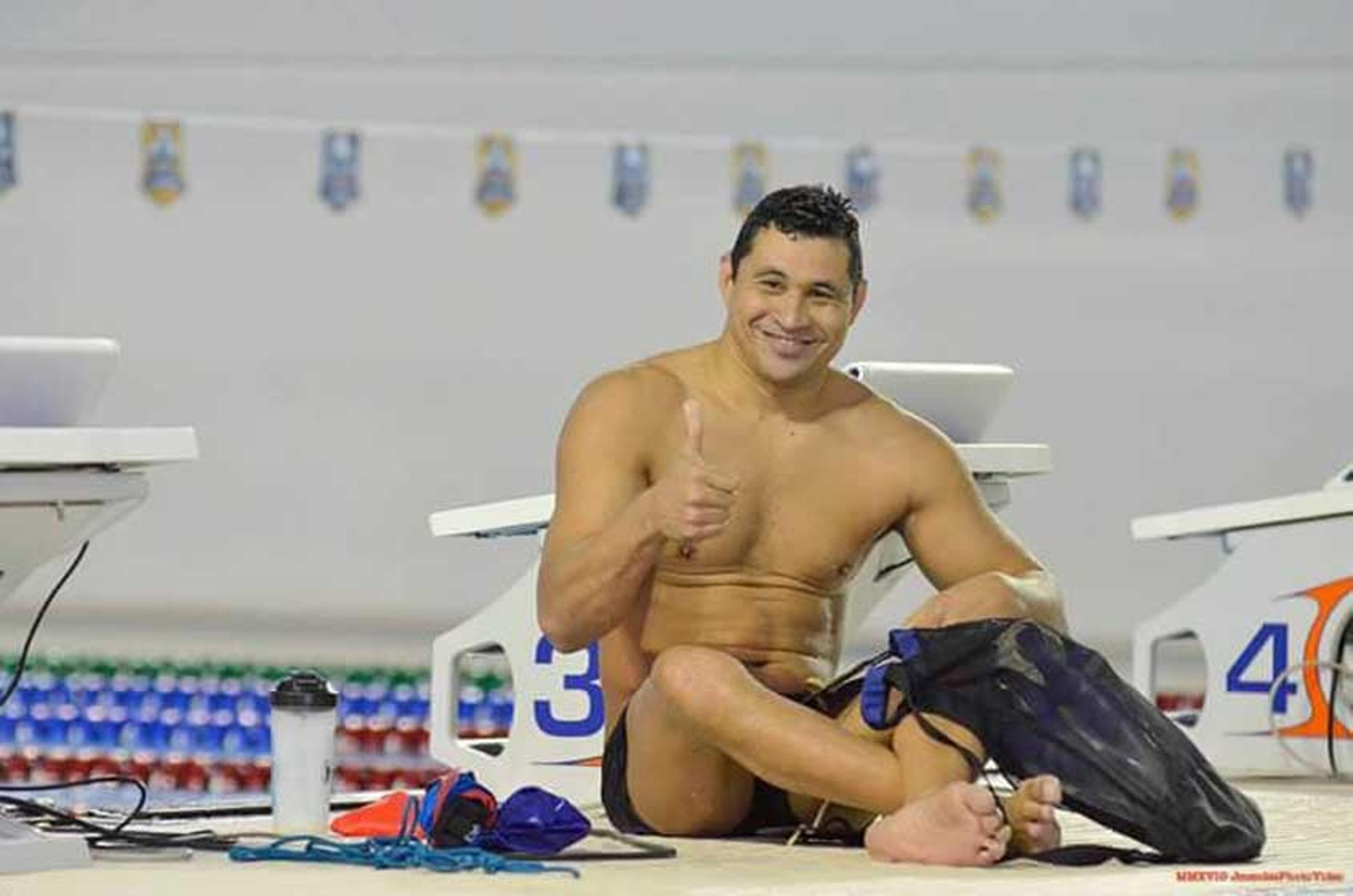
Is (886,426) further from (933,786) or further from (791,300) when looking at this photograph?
(933,786)

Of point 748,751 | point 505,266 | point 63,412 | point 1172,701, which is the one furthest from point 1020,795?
point 505,266

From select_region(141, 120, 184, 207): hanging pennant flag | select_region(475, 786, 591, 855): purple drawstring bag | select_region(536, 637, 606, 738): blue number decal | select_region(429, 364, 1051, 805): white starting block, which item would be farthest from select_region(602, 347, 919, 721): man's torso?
select_region(141, 120, 184, 207): hanging pennant flag

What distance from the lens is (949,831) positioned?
407 cm

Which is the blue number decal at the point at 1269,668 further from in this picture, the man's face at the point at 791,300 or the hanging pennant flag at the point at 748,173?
the hanging pennant flag at the point at 748,173

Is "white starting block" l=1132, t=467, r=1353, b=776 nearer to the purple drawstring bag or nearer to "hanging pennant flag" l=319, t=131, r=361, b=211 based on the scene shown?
the purple drawstring bag

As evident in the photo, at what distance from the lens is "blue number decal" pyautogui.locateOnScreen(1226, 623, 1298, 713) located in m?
6.64

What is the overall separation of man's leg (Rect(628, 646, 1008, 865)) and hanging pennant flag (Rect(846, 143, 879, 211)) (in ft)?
17.1

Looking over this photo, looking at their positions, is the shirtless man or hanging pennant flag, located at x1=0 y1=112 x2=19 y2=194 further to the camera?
hanging pennant flag, located at x1=0 y1=112 x2=19 y2=194

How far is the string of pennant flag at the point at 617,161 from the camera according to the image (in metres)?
9.50

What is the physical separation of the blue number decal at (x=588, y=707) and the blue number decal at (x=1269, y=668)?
171 centimetres

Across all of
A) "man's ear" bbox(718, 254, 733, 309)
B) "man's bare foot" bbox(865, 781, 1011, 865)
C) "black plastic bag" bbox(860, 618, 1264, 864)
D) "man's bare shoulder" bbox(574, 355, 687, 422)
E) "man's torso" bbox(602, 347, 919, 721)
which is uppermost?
"man's ear" bbox(718, 254, 733, 309)

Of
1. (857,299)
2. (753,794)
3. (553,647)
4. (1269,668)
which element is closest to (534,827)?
(753,794)

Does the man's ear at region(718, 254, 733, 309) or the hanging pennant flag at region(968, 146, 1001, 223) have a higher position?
the hanging pennant flag at region(968, 146, 1001, 223)

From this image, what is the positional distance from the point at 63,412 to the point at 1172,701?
5.39 meters
